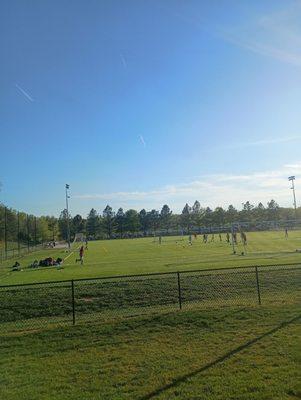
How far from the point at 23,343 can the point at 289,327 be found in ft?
21.7

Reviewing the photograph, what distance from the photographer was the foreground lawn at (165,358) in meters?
7.54

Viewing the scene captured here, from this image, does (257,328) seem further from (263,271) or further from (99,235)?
(99,235)

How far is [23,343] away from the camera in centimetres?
1133

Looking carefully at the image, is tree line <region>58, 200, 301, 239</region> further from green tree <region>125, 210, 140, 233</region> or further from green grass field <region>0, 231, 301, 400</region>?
green grass field <region>0, 231, 301, 400</region>

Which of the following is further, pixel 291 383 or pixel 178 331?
pixel 178 331

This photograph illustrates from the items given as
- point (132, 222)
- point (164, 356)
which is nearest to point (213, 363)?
point (164, 356)

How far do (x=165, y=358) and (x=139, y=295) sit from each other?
33.4 feet

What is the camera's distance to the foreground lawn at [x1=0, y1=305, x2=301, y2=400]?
7.54 m

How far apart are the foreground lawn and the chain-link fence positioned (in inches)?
153

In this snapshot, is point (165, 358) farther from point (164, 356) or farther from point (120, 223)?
point (120, 223)

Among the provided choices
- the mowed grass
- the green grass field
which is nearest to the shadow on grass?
the green grass field

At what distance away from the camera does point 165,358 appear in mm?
9305

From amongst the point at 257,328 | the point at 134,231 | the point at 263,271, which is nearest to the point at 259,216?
the point at 134,231

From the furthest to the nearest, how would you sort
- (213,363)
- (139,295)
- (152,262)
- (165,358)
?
(152,262) → (139,295) → (165,358) → (213,363)
